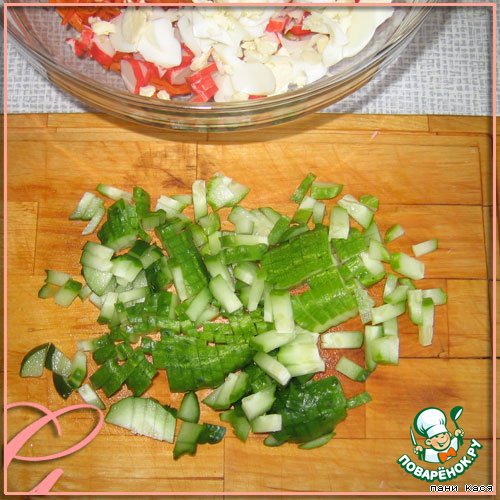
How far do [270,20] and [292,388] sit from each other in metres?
1.00

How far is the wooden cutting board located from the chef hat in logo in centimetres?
2

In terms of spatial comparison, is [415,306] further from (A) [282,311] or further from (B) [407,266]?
Answer: (A) [282,311]

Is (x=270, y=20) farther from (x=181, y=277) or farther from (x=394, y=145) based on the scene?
(x=181, y=277)

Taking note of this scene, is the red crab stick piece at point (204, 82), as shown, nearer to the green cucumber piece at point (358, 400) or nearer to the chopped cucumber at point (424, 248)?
the chopped cucumber at point (424, 248)

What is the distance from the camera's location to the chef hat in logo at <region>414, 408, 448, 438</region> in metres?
1.78

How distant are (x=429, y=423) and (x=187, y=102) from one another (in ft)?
3.60

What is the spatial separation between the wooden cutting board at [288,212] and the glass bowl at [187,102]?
13 cm

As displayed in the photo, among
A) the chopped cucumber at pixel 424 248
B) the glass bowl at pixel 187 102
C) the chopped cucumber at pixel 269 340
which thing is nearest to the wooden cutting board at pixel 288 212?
the chopped cucumber at pixel 424 248

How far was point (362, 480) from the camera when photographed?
1.75m

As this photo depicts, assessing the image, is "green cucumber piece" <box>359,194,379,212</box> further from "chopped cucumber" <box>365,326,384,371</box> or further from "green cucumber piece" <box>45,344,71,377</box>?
"green cucumber piece" <box>45,344,71,377</box>

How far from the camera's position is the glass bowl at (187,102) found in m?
1.66

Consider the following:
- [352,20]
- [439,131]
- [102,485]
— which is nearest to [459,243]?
[439,131]

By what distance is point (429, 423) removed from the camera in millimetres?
1782

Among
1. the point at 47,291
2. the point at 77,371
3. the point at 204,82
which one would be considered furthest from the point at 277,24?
the point at 77,371
